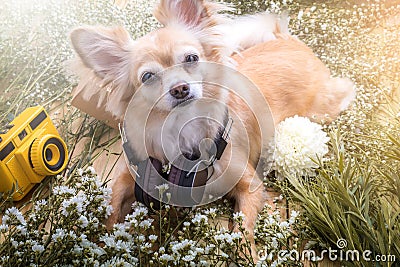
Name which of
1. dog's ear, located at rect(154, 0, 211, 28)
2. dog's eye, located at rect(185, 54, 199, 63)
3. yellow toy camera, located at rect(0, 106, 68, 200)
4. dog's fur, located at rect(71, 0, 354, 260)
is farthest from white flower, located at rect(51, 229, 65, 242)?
dog's ear, located at rect(154, 0, 211, 28)

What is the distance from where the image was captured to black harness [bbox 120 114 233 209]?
130 cm

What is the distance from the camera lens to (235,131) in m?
1.45

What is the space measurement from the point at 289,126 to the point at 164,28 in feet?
1.70

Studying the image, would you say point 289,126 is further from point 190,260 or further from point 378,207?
point 190,260

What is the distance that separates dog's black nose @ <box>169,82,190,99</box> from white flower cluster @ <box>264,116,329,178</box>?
38cm

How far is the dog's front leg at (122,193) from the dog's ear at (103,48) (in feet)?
1.05

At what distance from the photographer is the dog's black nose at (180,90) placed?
48.2 inches


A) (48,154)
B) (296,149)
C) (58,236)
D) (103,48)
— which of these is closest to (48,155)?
(48,154)

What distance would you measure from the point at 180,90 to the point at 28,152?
0.57 metres

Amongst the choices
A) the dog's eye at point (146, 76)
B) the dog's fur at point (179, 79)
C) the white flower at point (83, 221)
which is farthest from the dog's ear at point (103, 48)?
the white flower at point (83, 221)

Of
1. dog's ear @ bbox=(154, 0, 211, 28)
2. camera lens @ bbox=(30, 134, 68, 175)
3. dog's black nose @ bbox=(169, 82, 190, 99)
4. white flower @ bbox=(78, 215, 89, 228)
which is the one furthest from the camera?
camera lens @ bbox=(30, 134, 68, 175)

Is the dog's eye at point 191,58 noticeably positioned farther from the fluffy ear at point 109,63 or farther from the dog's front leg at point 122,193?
the dog's front leg at point 122,193

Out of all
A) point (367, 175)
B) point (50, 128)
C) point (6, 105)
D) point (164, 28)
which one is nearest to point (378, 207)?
point (367, 175)

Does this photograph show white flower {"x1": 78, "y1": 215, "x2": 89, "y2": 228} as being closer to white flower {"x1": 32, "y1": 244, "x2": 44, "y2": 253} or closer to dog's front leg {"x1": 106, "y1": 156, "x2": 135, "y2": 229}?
white flower {"x1": 32, "y1": 244, "x2": 44, "y2": 253}
